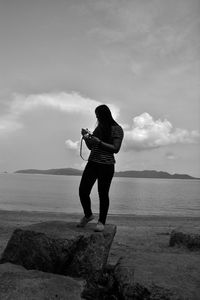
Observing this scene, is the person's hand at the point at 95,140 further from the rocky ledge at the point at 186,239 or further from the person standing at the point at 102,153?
the rocky ledge at the point at 186,239

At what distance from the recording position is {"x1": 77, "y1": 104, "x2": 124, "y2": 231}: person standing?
643 centimetres

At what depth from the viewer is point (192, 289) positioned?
169 inches

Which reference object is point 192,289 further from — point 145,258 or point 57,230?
point 57,230

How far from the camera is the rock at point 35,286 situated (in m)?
4.26

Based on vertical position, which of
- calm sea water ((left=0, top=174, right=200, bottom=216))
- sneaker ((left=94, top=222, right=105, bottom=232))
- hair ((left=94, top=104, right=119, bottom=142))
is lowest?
calm sea water ((left=0, top=174, right=200, bottom=216))

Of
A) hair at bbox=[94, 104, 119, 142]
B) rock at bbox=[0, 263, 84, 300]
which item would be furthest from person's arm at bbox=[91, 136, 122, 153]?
rock at bbox=[0, 263, 84, 300]

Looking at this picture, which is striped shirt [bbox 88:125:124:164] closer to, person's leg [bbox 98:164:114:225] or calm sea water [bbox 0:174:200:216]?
person's leg [bbox 98:164:114:225]

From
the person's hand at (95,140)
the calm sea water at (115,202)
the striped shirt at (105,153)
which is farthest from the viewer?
the calm sea water at (115,202)

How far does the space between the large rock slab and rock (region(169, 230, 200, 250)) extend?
3.51 metres

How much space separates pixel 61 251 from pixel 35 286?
1.54 metres

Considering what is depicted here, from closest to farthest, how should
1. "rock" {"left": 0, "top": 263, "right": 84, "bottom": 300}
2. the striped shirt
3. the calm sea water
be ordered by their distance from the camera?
1. "rock" {"left": 0, "top": 263, "right": 84, "bottom": 300}
2. the striped shirt
3. the calm sea water

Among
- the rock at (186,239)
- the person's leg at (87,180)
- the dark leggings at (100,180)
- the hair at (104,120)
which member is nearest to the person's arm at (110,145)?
the hair at (104,120)

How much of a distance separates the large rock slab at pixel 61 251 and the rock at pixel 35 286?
0.97 meters

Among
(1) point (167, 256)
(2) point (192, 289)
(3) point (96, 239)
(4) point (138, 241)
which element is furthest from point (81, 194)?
(4) point (138, 241)
